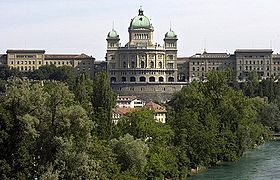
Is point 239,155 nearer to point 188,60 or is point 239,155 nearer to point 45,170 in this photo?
point 45,170

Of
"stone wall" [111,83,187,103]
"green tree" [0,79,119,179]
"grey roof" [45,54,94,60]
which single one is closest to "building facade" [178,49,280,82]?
"stone wall" [111,83,187,103]

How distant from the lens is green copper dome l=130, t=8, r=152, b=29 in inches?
4641

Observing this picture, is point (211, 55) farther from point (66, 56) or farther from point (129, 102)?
point (129, 102)

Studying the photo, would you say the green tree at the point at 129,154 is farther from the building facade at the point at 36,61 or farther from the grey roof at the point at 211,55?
the grey roof at the point at 211,55

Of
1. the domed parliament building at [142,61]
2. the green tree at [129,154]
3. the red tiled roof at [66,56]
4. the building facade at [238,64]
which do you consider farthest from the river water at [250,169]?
the red tiled roof at [66,56]

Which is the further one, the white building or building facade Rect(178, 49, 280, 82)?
building facade Rect(178, 49, 280, 82)

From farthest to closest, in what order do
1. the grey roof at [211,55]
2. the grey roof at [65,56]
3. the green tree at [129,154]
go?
the grey roof at [211,55] → the grey roof at [65,56] → the green tree at [129,154]

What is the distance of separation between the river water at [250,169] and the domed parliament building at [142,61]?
54606 millimetres

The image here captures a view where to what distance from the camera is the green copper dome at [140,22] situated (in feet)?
387

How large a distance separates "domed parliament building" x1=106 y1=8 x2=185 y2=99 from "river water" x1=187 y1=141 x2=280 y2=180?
5461 cm

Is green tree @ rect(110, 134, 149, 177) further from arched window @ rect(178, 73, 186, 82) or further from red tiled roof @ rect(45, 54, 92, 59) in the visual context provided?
red tiled roof @ rect(45, 54, 92, 59)

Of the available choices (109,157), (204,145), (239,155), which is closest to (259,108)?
(239,155)

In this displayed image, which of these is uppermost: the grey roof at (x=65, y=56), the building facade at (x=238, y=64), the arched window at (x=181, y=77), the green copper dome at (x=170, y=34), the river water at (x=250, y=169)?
the green copper dome at (x=170, y=34)

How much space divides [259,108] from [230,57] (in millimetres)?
50436
